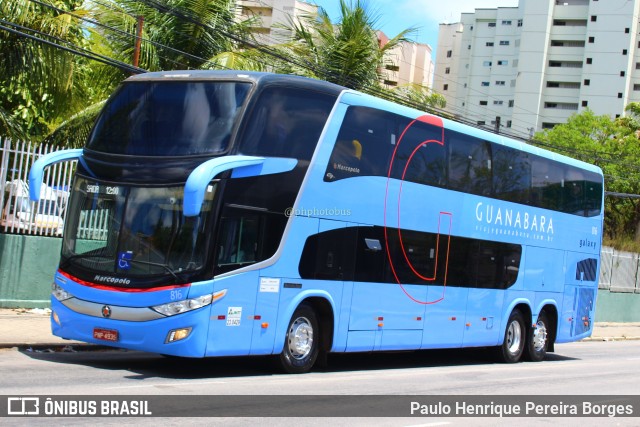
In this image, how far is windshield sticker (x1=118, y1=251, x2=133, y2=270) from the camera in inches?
467

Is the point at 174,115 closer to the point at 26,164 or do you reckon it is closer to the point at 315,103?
the point at 315,103

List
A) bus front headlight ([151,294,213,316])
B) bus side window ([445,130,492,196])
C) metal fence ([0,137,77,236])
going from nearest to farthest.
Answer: bus front headlight ([151,294,213,316]) → bus side window ([445,130,492,196]) → metal fence ([0,137,77,236])

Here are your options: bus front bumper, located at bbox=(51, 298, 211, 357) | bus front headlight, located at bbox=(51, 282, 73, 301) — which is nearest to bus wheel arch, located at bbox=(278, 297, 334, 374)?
bus front bumper, located at bbox=(51, 298, 211, 357)

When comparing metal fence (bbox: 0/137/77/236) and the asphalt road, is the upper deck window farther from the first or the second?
metal fence (bbox: 0/137/77/236)

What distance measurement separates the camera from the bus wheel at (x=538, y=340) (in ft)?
64.8

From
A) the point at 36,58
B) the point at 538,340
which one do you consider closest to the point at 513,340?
the point at 538,340

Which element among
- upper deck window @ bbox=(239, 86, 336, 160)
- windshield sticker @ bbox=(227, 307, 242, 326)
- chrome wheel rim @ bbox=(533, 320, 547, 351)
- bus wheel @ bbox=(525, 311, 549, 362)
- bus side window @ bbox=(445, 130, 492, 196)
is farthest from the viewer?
chrome wheel rim @ bbox=(533, 320, 547, 351)

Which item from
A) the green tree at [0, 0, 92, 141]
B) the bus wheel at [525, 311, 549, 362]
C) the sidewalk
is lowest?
the sidewalk

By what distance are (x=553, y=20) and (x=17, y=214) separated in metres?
93.6

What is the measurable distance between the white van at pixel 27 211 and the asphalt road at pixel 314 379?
14.8ft

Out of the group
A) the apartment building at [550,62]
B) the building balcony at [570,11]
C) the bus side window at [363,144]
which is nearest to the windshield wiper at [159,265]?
the bus side window at [363,144]

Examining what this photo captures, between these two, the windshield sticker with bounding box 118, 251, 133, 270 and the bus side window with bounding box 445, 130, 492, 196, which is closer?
the windshield sticker with bounding box 118, 251, 133, 270

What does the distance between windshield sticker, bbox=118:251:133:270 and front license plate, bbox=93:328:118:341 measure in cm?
86

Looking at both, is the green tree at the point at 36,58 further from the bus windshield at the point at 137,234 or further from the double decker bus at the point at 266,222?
the bus windshield at the point at 137,234
